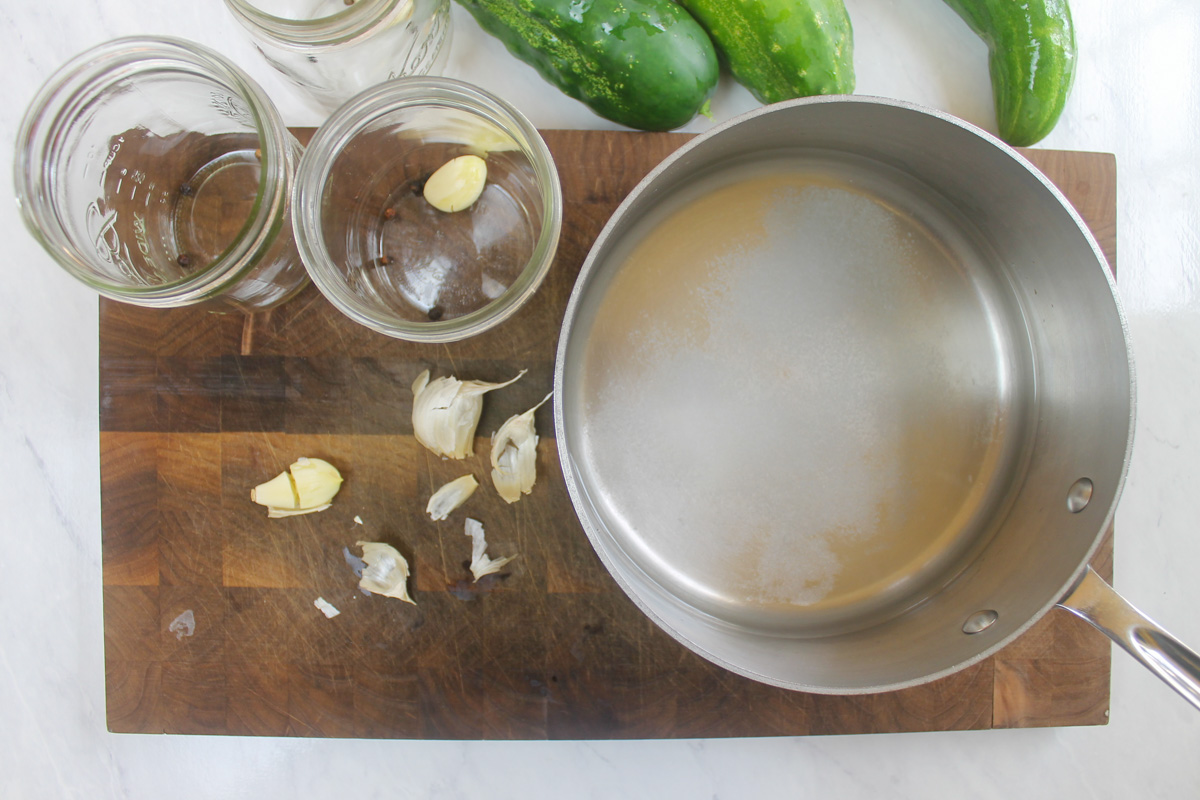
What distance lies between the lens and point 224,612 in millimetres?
658

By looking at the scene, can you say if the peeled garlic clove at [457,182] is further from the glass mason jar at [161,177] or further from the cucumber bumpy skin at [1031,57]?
the cucumber bumpy skin at [1031,57]

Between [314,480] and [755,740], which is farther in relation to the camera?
[755,740]

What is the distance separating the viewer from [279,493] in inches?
25.3

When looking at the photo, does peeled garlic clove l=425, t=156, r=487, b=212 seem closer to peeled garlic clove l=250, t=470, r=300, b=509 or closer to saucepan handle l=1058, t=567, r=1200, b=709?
peeled garlic clove l=250, t=470, r=300, b=509

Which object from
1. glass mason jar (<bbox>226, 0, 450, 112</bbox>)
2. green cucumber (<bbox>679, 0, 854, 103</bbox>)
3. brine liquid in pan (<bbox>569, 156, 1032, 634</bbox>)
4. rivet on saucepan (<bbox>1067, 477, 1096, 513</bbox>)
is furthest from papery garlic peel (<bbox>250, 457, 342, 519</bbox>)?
rivet on saucepan (<bbox>1067, 477, 1096, 513</bbox>)

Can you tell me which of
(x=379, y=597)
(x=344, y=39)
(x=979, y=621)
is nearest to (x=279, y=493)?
(x=379, y=597)

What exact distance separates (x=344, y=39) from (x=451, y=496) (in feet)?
1.30

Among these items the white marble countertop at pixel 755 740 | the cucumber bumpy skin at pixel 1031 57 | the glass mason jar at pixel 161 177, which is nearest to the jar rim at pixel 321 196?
the glass mason jar at pixel 161 177

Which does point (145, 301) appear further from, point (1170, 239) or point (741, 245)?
point (1170, 239)

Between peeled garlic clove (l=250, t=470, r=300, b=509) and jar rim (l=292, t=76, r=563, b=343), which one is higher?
jar rim (l=292, t=76, r=563, b=343)

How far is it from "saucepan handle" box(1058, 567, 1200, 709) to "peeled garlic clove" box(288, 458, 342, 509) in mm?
620

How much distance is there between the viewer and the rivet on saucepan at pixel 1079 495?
615 millimetres

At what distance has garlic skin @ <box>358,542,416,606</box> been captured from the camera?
2.10ft

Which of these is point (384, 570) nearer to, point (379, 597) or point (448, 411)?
point (379, 597)
